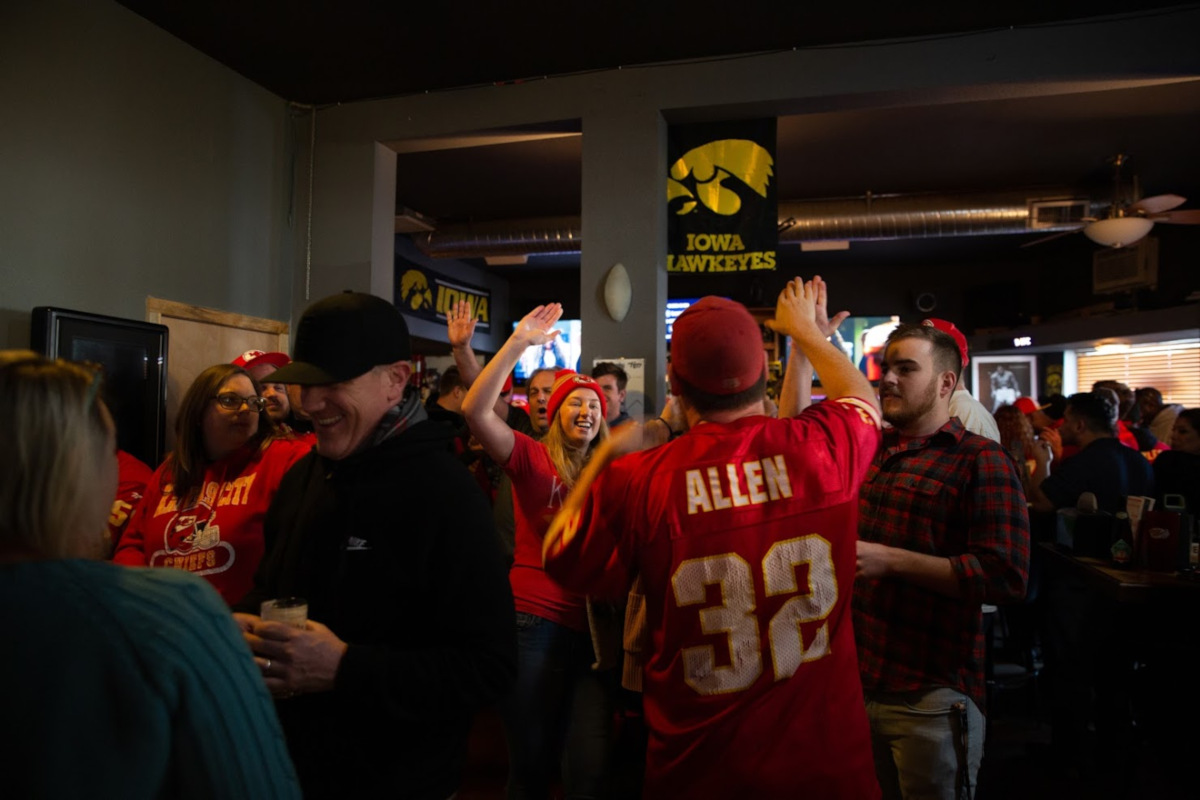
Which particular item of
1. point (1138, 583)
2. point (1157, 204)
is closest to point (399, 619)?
point (1138, 583)

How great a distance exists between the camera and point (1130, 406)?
7.26 m

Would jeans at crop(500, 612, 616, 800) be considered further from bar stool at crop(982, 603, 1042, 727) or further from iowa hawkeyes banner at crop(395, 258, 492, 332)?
iowa hawkeyes banner at crop(395, 258, 492, 332)

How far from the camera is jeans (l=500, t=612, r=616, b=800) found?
96.8 inches

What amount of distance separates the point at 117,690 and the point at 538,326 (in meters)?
1.89

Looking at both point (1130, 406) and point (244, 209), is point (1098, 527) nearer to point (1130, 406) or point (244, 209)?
point (1130, 406)

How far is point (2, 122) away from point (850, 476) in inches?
170

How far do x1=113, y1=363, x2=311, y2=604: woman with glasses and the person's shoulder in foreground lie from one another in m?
1.40

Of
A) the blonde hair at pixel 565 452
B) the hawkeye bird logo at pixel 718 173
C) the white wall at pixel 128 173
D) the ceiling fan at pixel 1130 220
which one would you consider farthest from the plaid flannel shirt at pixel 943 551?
the ceiling fan at pixel 1130 220

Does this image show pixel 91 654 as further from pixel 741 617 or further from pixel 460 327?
pixel 460 327

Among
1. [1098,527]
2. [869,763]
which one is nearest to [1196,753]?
[1098,527]

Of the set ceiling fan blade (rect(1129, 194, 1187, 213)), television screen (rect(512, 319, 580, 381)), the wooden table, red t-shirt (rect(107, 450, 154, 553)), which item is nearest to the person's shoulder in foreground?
red t-shirt (rect(107, 450, 154, 553))

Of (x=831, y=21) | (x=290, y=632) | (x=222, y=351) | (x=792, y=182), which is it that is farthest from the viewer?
(x=792, y=182)

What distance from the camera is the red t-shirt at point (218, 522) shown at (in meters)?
2.22

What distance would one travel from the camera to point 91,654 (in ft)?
2.64
